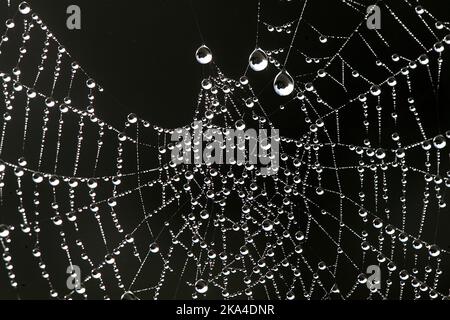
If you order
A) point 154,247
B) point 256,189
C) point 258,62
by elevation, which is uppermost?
point 258,62

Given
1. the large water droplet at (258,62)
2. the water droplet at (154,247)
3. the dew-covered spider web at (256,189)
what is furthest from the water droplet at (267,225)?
the large water droplet at (258,62)

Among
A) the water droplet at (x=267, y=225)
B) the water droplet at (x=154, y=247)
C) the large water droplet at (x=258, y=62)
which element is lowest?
the water droplet at (x=154, y=247)

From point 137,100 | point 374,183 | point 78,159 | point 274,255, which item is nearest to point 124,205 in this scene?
point 78,159

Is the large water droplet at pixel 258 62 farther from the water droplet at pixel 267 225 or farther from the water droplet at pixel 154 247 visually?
the water droplet at pixel 154 247

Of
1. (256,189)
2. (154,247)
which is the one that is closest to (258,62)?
(256,189)

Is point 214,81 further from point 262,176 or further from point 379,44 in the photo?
point 379,44

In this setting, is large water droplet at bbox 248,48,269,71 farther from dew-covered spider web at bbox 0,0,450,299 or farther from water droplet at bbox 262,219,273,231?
water droplet at bbox 262,219,273,231

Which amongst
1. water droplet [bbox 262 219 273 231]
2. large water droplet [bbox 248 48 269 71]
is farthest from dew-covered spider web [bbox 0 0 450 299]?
large water droplet [bbox 248 48 269 71]

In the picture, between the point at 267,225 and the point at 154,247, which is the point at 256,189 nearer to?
the point at 267,225
